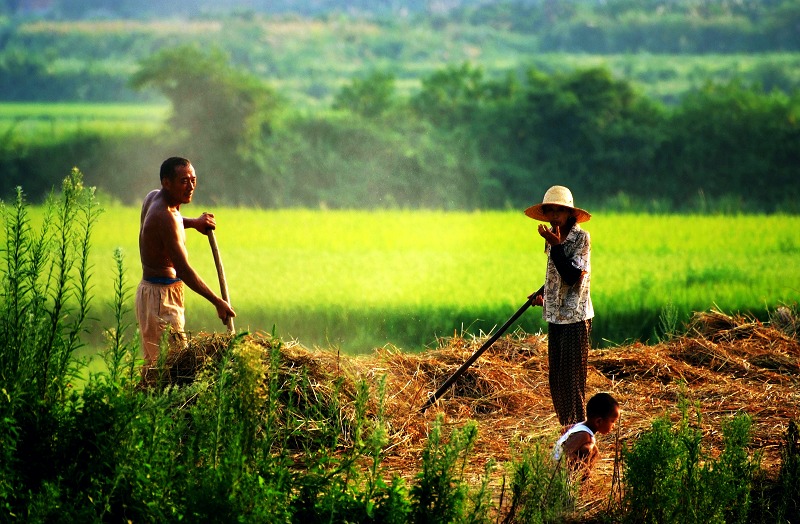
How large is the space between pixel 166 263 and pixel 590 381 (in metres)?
2.52

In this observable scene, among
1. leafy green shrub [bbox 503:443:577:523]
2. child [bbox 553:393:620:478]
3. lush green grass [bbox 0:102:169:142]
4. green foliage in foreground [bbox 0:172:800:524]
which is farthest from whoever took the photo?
lush green grass [bbox 0:102:169:142]

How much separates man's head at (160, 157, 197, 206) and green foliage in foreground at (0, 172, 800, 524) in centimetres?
123

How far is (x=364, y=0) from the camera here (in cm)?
3039

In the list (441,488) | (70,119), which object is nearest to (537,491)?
(441,488)

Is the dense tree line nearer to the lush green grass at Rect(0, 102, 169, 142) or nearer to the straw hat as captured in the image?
the lush green grass at Rect(0, 102, 169, 142)

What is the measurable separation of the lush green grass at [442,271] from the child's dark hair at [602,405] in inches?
116

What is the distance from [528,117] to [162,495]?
15016 mm

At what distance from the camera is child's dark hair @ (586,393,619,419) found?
177 inches

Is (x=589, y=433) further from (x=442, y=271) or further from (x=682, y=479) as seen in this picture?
(x=442, y=271)

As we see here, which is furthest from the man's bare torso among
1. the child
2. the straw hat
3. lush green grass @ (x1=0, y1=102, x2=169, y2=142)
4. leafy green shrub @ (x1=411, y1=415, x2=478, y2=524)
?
lush green grass @ (x1=0, y1=102, x2=169, y2=142)

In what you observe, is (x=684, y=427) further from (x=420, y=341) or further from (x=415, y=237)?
(x=415, y=237)

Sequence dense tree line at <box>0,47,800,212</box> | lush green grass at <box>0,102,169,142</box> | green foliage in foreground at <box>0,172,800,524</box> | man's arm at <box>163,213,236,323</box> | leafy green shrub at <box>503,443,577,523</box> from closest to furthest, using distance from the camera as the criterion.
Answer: green foliage in foreground at <box>0,172,800,524</box> < leafy green shrub at <box>503,443,577,523</box> < man's arm at <box>163,213,236,323</box> < dense tree line at <box>0,47,800,212</box> < lush green grass at <box>0,102,169,142</box>

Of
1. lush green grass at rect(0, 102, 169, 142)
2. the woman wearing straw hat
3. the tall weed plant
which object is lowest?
the tall weed plant

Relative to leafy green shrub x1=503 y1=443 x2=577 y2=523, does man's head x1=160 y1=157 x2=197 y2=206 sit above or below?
above
